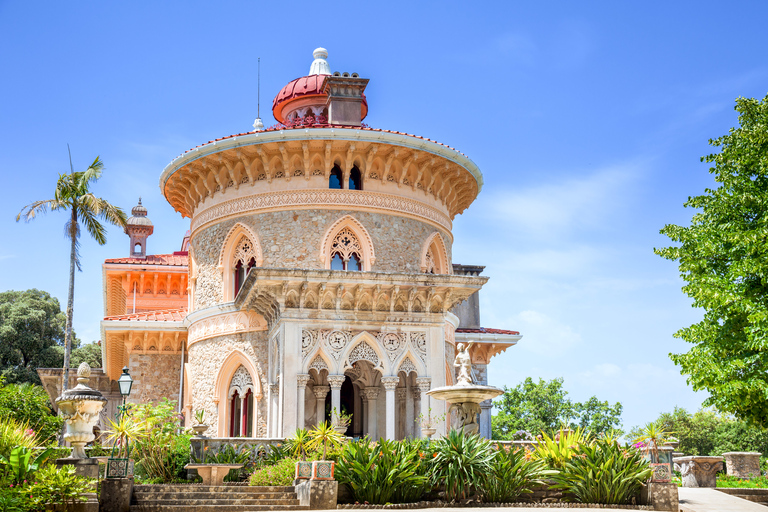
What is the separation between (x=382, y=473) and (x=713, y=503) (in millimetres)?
6652

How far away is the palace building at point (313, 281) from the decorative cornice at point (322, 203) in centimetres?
5

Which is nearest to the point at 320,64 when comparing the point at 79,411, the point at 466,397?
the point at 466,397

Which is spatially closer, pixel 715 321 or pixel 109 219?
pixel 715 321

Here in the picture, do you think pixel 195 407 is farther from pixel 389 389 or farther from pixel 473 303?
pixel 473 303

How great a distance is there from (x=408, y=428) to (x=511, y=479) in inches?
322

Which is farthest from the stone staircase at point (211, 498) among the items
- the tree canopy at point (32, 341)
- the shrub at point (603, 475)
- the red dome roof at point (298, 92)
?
the tree canopy at point (32, 341)

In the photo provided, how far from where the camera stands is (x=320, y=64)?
29.5 m

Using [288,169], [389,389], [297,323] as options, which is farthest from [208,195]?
[389,389]

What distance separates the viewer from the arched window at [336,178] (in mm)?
24109

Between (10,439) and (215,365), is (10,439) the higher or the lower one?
the lower one

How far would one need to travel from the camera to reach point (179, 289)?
32875mm

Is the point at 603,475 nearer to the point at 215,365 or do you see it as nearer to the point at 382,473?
the point at 382,473

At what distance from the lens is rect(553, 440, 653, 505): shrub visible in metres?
14.4

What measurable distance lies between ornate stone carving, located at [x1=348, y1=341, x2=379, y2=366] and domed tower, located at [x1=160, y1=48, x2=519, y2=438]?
0.04 m
